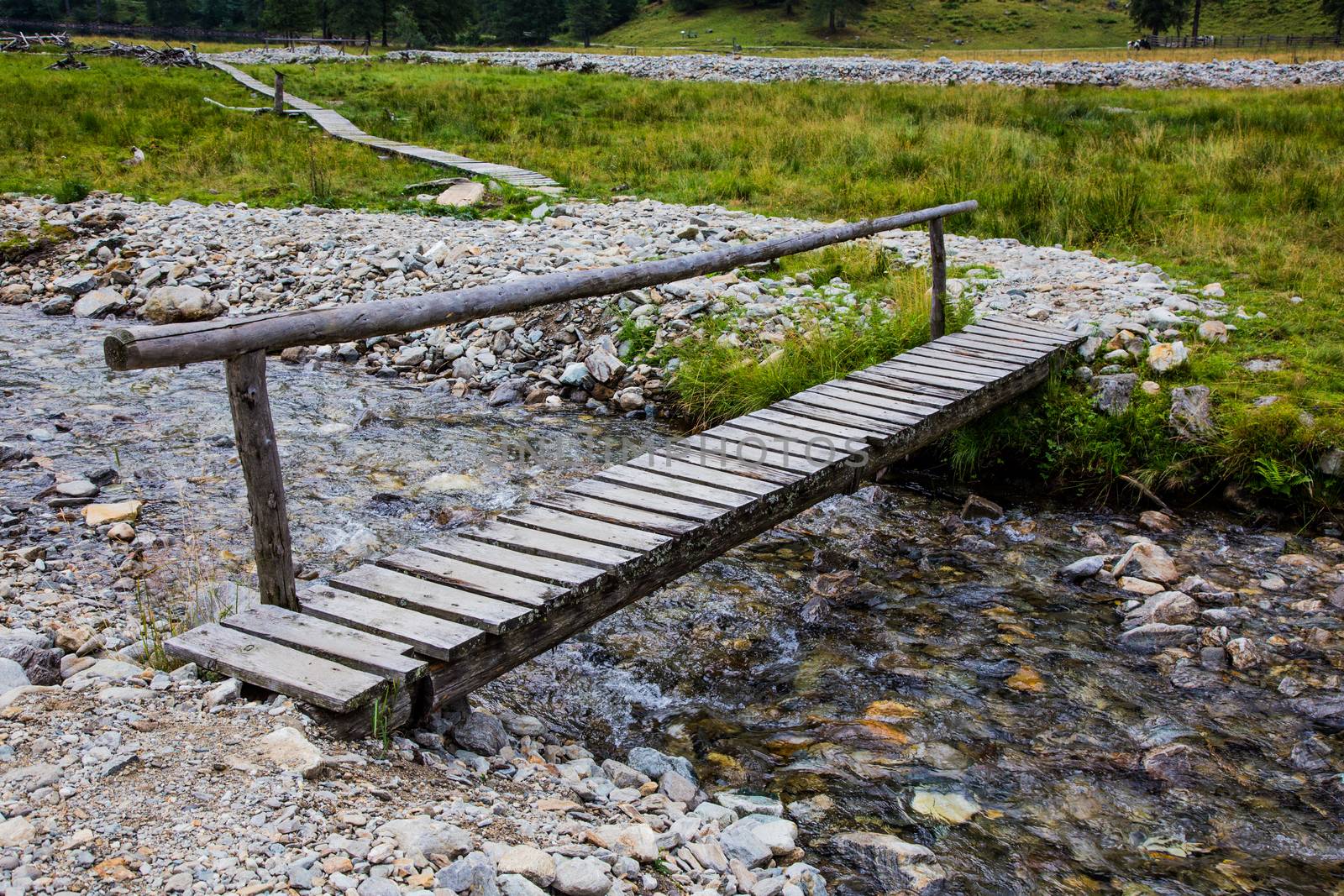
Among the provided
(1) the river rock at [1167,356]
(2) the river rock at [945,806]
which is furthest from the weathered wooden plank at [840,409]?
(1) the river rock at [1167,356]

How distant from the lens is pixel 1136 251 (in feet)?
34.0

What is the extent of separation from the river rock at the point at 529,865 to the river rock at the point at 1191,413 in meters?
5.61

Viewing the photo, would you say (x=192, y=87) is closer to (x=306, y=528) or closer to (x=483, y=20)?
(x=306, y=528)

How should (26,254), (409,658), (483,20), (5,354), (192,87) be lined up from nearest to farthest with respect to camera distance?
(409,658) → (5,354) → (26,254) → (192,87) → (483,20)

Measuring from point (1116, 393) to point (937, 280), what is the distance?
5.22 feet

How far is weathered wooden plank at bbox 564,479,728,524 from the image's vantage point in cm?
438

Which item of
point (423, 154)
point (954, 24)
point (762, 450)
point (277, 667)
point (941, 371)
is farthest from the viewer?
point (954, 24)

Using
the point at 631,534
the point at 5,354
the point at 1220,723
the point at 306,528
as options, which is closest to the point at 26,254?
the point at 5,354

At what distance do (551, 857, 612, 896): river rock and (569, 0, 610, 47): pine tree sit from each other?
87.0 m

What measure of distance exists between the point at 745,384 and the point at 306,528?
3.45m

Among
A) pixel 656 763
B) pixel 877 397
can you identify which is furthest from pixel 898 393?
pixel 656 763

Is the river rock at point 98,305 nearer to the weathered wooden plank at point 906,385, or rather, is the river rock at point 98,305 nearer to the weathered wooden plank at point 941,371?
the weathered wooden plank at point 906,385

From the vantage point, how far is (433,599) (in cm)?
356

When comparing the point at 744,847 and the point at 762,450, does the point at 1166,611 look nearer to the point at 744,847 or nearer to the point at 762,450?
the point at 762,450
